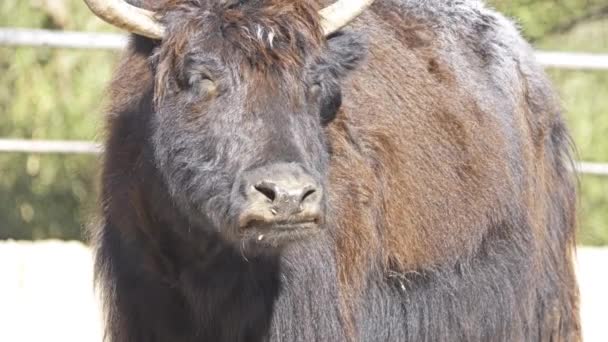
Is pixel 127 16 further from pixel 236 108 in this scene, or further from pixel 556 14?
pixel 556 14

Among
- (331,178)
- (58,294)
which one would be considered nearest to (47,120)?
(58,294)

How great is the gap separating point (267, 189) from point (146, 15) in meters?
1.05

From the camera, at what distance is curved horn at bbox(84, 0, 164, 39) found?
600 centimetres

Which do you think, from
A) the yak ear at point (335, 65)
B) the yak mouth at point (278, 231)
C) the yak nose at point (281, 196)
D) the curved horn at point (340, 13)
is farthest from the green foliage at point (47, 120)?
the yak nose at point (281, 196)

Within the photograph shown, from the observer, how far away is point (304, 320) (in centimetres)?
637

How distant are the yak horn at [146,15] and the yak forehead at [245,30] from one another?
3.1 inches

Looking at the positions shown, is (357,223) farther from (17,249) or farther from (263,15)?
(17,249)

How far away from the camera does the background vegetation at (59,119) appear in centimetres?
1280

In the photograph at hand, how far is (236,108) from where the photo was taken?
5996 millimetres

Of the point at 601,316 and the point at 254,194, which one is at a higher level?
the point at 254,194

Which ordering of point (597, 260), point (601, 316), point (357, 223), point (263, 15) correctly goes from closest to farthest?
point (263, 15), point (357, 223), point (601, 316), point (597, 260)

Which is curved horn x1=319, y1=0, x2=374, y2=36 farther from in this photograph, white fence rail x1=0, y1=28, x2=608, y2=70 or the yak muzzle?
white fence rail x1=0, y1=28, x2=608, y2=70

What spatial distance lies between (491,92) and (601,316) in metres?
3.18

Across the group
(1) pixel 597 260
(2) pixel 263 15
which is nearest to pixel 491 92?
(2) pixel 263 15
